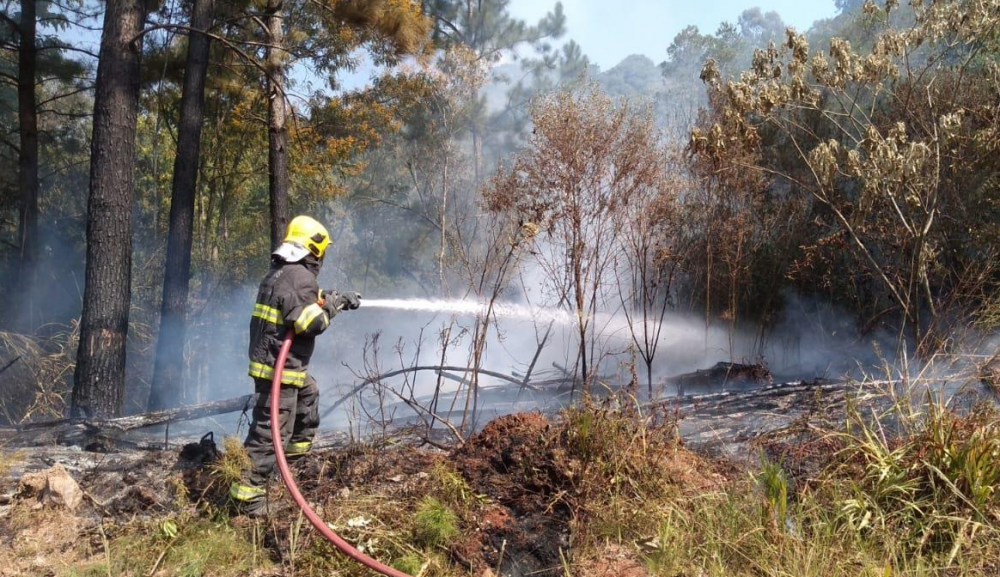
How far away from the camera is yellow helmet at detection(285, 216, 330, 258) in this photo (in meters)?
4.23

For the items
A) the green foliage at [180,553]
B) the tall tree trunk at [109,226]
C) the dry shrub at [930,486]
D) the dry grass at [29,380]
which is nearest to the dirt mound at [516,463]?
the green foliage at [180,553]

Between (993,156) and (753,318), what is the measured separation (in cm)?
421

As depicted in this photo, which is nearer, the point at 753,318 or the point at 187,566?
the point at 187,566

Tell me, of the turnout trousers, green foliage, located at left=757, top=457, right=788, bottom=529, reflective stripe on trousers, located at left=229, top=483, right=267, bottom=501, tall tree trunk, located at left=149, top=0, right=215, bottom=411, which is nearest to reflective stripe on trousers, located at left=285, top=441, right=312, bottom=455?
the turnout trousers

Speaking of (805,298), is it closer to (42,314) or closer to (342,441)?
(342,441)

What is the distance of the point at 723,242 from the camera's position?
8.34 meters

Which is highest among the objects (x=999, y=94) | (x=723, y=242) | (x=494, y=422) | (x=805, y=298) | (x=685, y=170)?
(x=999, y=94)

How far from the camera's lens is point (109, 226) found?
631 cm

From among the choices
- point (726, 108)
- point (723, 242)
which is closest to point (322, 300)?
point (726, 108)

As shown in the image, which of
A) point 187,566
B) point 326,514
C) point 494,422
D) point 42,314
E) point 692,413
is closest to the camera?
point 187,566

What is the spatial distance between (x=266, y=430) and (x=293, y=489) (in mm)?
782

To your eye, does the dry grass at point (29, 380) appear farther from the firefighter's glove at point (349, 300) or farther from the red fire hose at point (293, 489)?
the red fire hose at point (293, 489)

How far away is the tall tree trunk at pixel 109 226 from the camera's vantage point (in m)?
6.26

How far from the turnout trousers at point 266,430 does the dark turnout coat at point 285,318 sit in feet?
0.31
